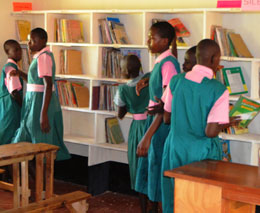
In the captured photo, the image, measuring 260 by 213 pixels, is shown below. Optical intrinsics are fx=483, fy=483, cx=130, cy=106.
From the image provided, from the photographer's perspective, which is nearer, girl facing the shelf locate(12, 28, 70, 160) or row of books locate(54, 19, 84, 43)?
girl facing the shelf locate(12, 28, 70, 160)

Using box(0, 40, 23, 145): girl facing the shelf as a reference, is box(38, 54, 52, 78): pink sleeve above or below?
above

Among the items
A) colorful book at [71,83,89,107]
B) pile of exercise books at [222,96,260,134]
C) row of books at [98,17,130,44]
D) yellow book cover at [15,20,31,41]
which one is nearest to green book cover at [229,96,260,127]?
pile of exercise books at [222,96,260,134]

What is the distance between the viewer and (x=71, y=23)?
17.6 feet

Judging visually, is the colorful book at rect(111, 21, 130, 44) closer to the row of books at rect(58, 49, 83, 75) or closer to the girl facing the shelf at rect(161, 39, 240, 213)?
the row of books at rect(58, 49, 83, 75)

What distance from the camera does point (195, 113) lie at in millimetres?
2908

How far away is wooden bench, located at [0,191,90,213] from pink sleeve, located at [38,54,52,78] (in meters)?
1.40

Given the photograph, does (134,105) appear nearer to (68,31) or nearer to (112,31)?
(112,31)

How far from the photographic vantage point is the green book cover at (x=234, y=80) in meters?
4.23

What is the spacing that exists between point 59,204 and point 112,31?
7.06 feet

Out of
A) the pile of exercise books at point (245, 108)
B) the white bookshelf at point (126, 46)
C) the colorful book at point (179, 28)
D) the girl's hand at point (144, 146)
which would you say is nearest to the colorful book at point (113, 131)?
the white bookshelf at point (126, 46)

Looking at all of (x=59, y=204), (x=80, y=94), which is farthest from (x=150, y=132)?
(x=80, y=94)

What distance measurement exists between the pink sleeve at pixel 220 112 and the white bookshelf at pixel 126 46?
1314 millimetres

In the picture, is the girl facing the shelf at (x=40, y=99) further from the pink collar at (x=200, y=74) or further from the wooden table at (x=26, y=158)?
the pink collar at (x=200, y=74)

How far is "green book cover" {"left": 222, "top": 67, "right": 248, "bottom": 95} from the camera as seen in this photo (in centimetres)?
423
